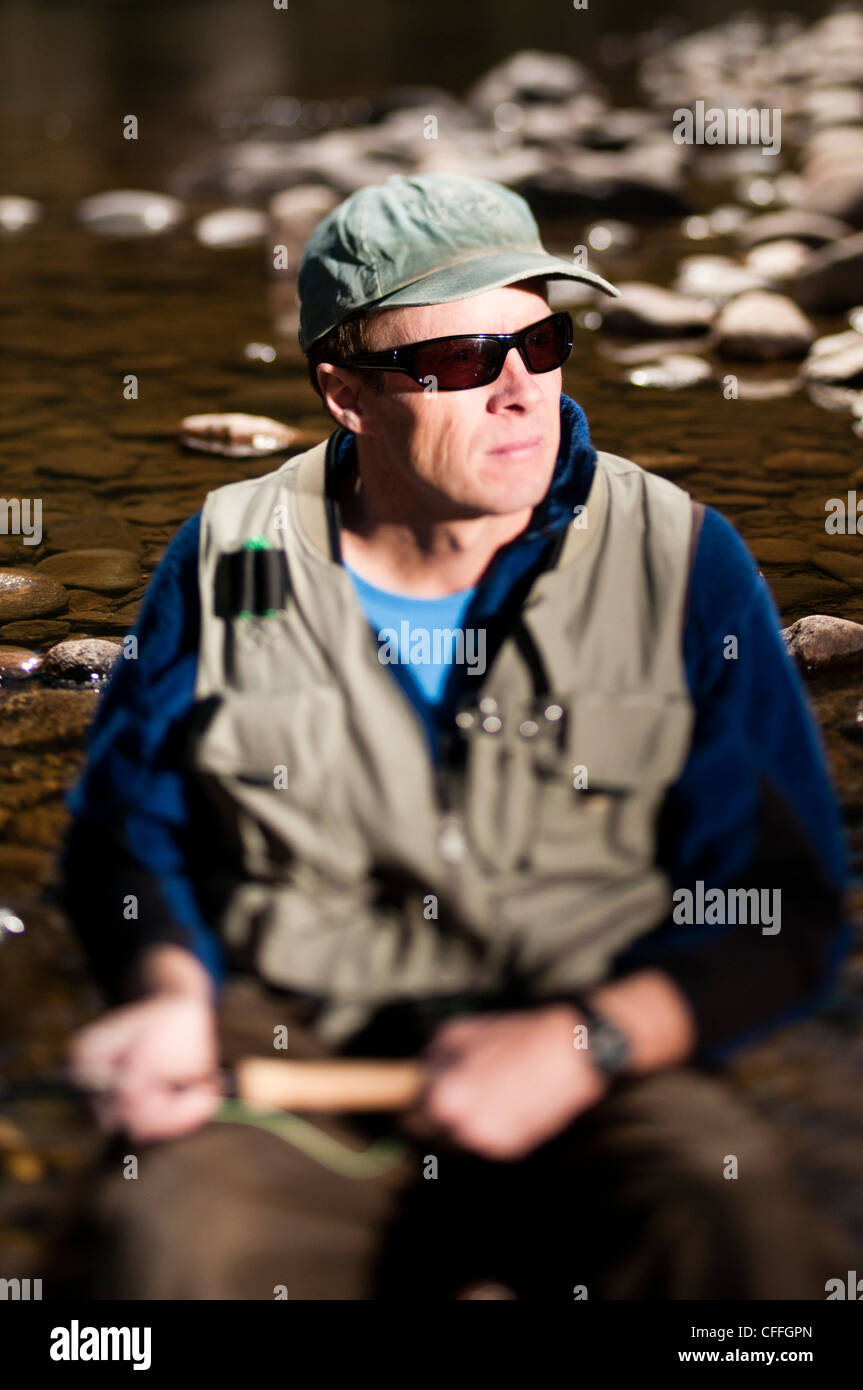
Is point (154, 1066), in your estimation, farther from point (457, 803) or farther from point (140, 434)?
point (140, 434)

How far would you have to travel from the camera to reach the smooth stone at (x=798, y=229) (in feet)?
28.2

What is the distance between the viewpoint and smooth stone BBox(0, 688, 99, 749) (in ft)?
11.6

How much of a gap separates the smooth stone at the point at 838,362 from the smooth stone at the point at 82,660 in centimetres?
350

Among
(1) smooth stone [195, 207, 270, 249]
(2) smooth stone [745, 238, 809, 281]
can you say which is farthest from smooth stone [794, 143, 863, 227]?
(1) smooth stone [195, 207, 270, 249]

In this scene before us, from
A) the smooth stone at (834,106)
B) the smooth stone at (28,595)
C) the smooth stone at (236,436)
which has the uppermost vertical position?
the smooth stone at (834,106)

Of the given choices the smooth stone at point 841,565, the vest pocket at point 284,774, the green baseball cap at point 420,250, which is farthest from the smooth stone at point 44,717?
the smooth stone at point 841,565

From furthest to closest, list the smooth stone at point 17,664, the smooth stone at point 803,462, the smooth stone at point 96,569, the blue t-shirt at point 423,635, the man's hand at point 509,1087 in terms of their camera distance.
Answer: the smooth stone at point 803,462, the smooth stone at point 96,569, the smooth stone at point 17,664, the blue t-shirt at point 423,635, the man's hand at point 509,1087

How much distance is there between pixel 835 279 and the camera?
731cm

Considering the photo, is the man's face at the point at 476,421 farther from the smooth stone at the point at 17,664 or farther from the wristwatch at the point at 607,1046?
the smooth stone at the point at 17,664

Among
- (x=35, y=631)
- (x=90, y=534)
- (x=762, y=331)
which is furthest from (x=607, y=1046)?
(x=762, y=331)

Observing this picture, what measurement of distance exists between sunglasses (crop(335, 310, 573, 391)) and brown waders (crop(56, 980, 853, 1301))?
3.14 feet

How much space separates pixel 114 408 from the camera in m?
6.18

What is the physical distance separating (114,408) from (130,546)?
1.70m

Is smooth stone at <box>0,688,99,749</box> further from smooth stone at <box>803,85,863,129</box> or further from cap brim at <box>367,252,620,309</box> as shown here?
smooth stone at <box>803,85,863,129</box>
